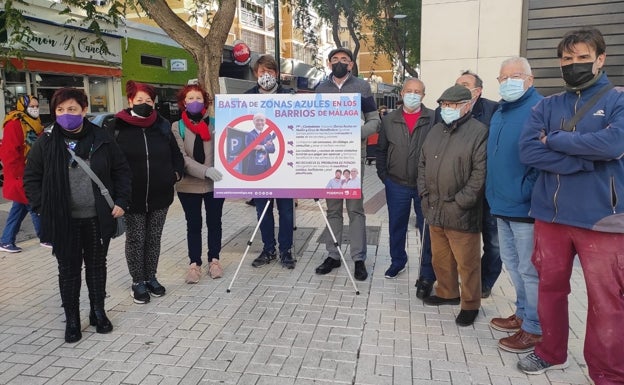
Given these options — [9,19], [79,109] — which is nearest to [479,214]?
[79,109]

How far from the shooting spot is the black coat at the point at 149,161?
13.6ft

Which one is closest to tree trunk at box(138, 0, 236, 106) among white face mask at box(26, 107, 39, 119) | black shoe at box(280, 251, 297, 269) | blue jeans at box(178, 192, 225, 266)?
white face mask at box(26, 107, 39, 119)

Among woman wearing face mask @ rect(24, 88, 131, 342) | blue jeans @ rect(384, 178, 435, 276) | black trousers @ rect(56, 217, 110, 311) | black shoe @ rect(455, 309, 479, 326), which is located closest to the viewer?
woman wearing face mask @ rect(24, 88, 131, 342)

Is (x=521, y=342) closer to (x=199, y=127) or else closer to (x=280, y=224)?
(x=280, y=224)

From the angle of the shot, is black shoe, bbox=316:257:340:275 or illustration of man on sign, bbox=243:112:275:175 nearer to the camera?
illustration of man on sign, bbox=243:112:275:175

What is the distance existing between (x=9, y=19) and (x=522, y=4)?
21.9ft

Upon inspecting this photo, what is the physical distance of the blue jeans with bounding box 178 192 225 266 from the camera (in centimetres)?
480

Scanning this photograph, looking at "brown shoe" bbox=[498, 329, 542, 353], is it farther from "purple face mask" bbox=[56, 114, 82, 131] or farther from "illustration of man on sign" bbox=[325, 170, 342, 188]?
"purple face mask" bbox=[56, 114, 82, 131]

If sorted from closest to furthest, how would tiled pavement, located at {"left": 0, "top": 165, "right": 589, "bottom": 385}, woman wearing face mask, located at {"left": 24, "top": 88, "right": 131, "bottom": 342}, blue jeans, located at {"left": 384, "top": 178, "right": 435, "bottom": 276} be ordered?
tiled pavement, located at {"left": 0, "top": 165, "right": 589, "bottom": 385}, woman wearing face mask, located at {"left": 24, "top": 88, "right": 131, "bottom": 342}, blue jeans, located at {"left": 384, "top": 178, "right": 435, "bottom": 276}

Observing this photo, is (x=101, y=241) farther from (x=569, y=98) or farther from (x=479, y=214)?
(x=569, y=98)

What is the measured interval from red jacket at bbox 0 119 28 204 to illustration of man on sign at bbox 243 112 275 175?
3065 mm

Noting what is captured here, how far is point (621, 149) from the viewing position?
8.46ft

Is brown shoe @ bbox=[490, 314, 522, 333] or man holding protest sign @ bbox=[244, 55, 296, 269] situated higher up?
man holding protest sign @ bbox=[244, 55, 296, 269]

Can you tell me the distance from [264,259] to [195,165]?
4.58 ft
